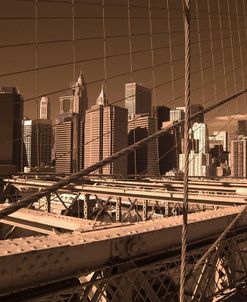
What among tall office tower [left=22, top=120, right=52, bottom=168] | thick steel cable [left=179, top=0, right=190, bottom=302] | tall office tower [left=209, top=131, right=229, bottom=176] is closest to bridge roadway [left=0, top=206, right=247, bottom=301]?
thick steel cable [left=179, top=0, right=190, bottom=302]

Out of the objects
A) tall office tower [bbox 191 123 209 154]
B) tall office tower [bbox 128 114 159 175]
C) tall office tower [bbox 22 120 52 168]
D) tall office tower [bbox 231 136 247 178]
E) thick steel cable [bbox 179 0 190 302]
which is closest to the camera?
thick steel cable [bbox 179 0 190 302]

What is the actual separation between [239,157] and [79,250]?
271 ft

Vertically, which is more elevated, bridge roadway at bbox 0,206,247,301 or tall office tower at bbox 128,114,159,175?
tall office tower at bbox 128,114,159,175

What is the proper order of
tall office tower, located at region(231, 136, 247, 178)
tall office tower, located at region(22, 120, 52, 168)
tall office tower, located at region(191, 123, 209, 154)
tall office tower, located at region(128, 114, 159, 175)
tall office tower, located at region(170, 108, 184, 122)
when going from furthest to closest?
tall office tower, located at region(231, 136, 247, 178) < tall office tower, located at region(128, 114, 159, 175) < tall office tower, located at region(191, 123, 209, 154) < tall office tower, located at region(22, 120, 52, 168) < tall office tower, located at region(170, 108, 184, 122)

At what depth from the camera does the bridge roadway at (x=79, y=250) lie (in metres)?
3.11

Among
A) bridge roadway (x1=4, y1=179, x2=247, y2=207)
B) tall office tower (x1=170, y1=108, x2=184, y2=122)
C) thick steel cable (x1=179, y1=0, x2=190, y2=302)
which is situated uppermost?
tall office tower (x1=170, y1=108, x2=184, y2=122)

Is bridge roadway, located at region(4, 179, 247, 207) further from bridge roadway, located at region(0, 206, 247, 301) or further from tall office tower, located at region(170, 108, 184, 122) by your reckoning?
bridge roadway, located at region(0, 206, 247, 301)

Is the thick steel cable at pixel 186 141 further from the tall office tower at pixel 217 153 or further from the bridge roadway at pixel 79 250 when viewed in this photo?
the tall office tower at pixel 217 153

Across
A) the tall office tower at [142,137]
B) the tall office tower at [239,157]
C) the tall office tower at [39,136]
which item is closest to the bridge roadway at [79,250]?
the tall office tower at [39,136]

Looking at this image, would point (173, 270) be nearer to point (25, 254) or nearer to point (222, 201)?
point (25, 254)

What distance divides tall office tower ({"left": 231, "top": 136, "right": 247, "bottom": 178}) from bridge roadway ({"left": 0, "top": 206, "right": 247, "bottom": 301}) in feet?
237

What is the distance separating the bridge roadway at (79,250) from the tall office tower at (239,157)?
72.3 m

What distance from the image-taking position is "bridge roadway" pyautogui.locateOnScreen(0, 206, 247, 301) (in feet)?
10.2

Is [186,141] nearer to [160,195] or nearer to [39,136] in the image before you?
[160,195]
